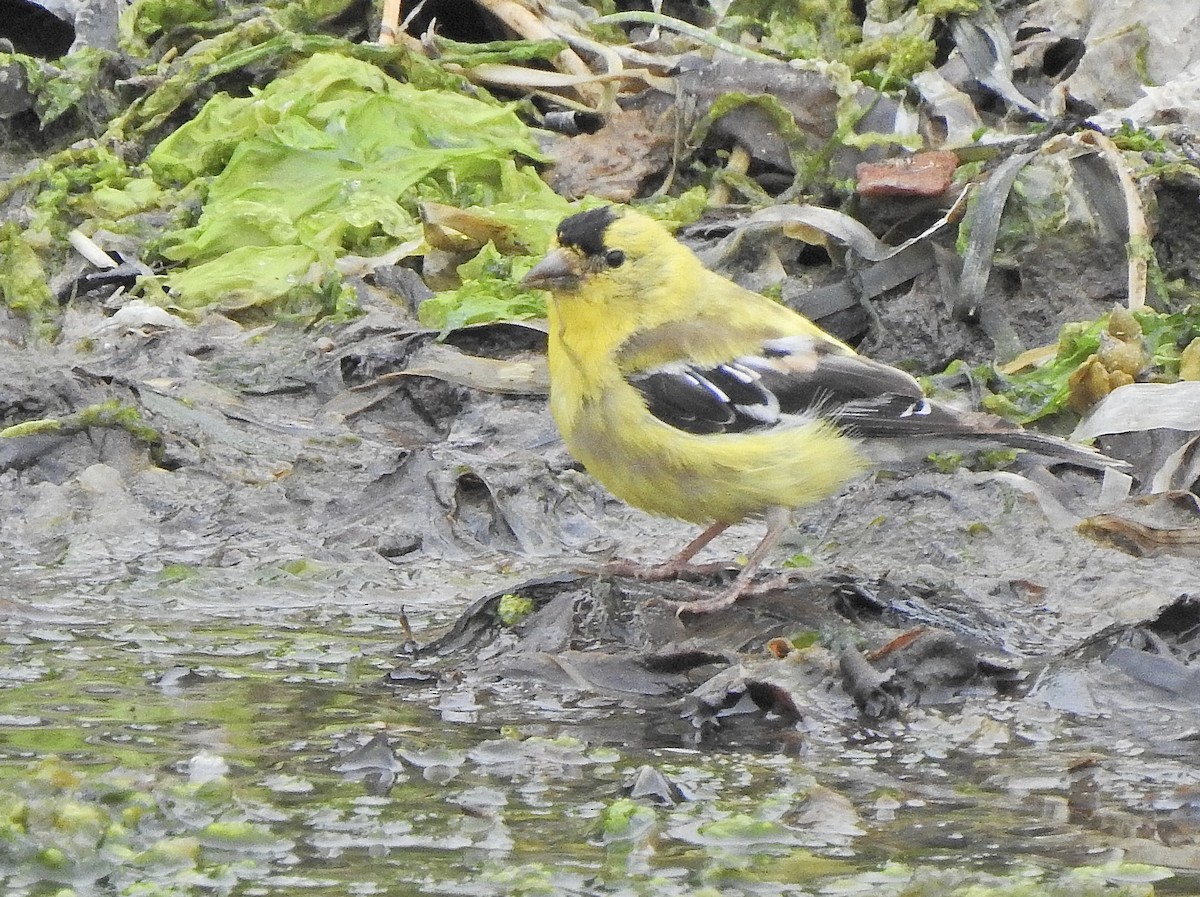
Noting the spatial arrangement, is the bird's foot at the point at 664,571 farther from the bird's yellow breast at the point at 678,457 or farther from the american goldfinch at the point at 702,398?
the bird's yellow breast at the point at 678,457

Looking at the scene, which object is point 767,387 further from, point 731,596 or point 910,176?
point 910,176

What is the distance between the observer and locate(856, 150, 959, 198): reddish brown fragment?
725cm

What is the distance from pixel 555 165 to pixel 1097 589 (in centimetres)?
391

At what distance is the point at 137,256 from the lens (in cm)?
805

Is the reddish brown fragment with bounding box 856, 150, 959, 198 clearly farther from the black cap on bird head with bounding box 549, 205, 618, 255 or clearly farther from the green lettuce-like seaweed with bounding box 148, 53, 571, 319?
the black cap on bird head with bounding box 549, 205, 618, 255

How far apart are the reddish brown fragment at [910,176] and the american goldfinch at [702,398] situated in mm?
2013

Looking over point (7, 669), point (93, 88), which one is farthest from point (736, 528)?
point (93, 88)

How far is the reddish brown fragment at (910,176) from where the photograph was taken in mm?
7254

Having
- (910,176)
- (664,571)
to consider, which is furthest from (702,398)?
(910,176)

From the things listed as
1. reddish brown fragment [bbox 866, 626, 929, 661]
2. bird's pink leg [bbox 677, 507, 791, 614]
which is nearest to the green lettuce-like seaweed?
bird's pink leg [bbox 677, 507, 791, 614]

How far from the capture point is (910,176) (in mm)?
7293

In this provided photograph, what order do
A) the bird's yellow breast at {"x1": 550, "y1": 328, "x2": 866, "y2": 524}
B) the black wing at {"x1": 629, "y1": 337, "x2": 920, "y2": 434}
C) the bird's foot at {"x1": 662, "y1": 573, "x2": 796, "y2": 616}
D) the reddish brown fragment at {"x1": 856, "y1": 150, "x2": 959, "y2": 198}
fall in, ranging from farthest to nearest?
the reddish brown fragment at {"x1": 856, "y1": 150, "x2": 959, "y2": 198}
the black wing at {"x1": 629, "y1": 337, "x2": 920, "y2": 434}
the bird's yellow breast at {"x1": 550, "y1": 328, "x2": 866, "y2": 524}
the bird's foot at {"x1": 662, "y1": 573, "x2": 796, "y2": 616}

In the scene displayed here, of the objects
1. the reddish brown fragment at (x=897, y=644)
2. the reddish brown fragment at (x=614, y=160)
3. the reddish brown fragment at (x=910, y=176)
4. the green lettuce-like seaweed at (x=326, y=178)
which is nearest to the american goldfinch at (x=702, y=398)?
the reddish brown fragment at (x=897, y=644)

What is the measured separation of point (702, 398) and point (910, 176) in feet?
8.77
